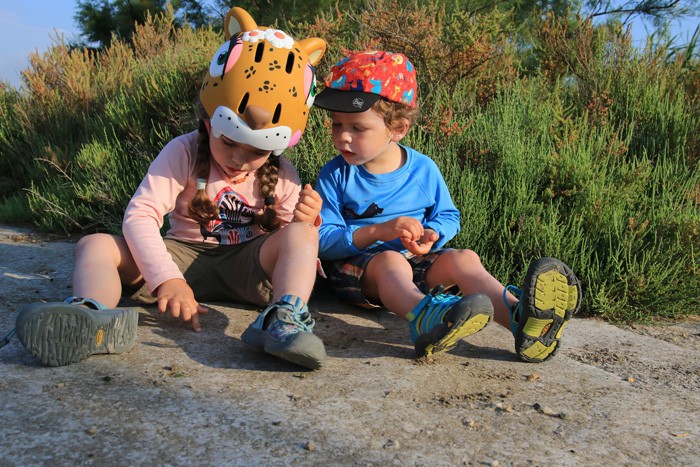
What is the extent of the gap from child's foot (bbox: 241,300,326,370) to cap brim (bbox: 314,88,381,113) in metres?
0.97

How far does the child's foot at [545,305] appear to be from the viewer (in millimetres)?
2402

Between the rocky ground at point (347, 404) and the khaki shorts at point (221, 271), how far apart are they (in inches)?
6.4

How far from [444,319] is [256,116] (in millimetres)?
1085

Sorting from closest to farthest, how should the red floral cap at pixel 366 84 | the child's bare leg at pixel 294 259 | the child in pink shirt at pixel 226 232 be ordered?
the child in pink shirt at pixel 226 232
the child's bare leg at pixel 294 259
the red floral cap at pixel 366 84

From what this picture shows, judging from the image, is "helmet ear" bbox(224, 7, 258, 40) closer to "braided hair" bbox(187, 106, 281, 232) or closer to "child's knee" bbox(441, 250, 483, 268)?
"braided hair" bbox(187, 106, 281, 232)

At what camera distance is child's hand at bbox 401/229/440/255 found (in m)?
2.84

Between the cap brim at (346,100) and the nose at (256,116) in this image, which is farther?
the cap brim at (346,100)

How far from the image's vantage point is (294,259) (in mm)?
2666

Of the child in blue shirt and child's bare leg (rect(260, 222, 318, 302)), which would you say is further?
the child in blue shirt

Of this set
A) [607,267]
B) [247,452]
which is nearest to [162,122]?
[607,267]

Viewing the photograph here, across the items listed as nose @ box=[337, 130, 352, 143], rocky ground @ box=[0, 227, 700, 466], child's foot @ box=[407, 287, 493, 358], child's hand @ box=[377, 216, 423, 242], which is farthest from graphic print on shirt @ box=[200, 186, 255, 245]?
child's foot @ box=[407, 287, 493, 358]

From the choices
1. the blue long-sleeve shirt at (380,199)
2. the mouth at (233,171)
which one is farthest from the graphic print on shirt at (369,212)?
the mouth at (233,171)

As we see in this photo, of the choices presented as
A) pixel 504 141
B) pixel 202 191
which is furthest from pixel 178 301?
pixel 504 141

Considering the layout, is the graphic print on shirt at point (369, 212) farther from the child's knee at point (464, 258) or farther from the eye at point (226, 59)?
the eye at point (226, 59)
